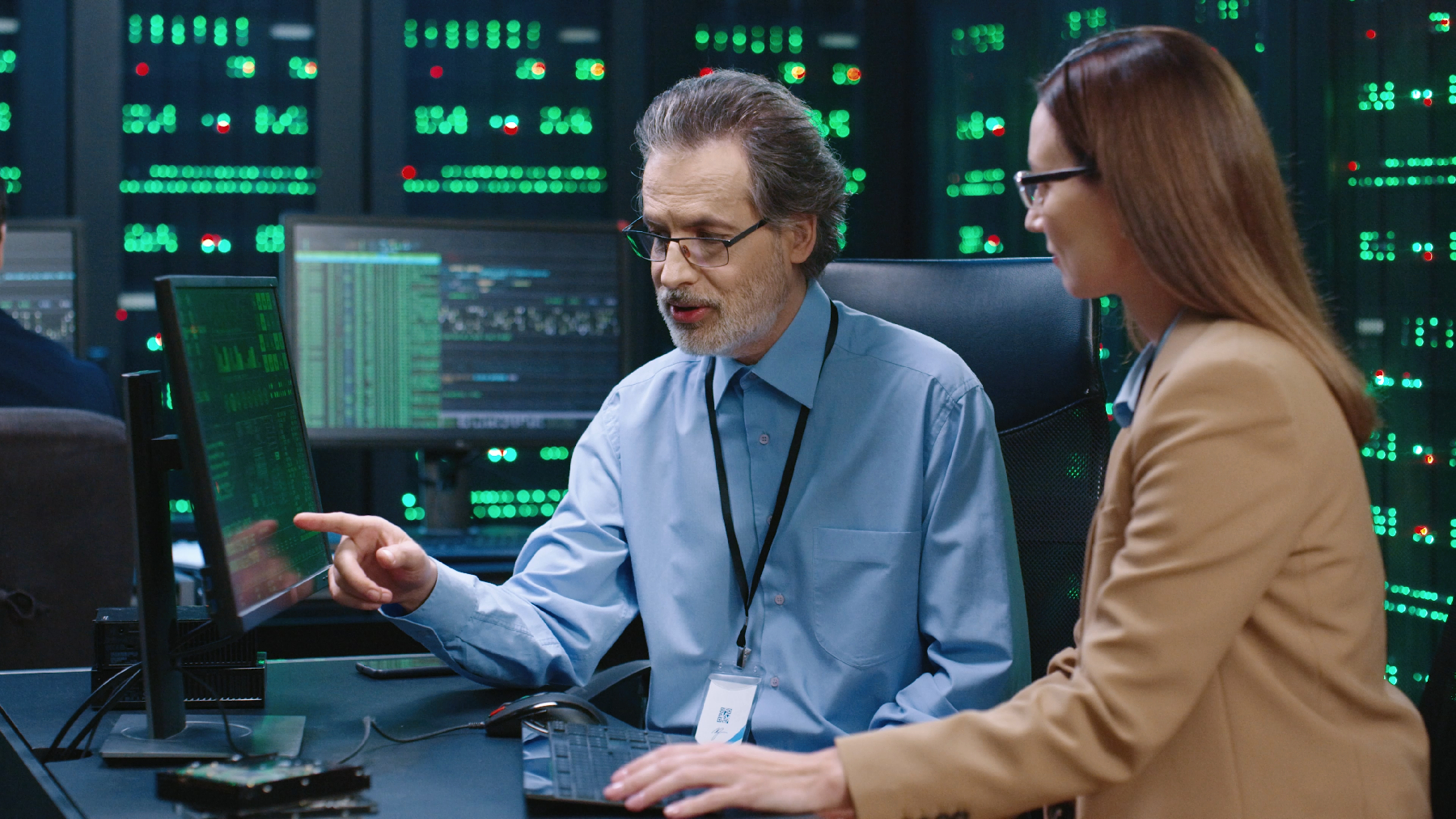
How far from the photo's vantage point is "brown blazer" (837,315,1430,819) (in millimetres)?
927

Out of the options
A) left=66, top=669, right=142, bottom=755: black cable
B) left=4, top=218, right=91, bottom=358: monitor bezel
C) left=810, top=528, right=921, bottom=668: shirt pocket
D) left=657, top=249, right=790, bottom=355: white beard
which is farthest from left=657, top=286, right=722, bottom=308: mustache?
left=4, top=218, right=91, bottom=358: monitor bezel

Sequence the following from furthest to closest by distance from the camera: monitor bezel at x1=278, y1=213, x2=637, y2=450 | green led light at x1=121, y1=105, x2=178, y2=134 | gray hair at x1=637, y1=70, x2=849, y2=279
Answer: green led light at x1=121, y1=105, x2=178, y2=134
monitor bezel at x1=278, y1=213, x2=637, y2=450
gray hair at x1=637, y1=70, x2=849, y2=279

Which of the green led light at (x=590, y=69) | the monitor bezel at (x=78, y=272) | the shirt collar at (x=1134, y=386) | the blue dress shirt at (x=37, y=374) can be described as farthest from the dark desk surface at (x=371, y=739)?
the green led light at (x=590, y=69)

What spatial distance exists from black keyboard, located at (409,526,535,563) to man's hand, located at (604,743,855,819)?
1.49 metres

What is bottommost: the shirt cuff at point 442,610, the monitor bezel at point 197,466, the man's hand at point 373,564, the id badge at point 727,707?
the id badge at point 727,707

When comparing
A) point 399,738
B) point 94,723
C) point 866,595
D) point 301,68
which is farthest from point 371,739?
point 301,68

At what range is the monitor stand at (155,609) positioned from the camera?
116 centimetres

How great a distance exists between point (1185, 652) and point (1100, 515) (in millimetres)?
167

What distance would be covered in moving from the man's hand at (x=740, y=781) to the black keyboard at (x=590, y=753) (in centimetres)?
5

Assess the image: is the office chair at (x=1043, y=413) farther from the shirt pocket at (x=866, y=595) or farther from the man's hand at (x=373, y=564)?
the man's hand at (x=373, y=564)

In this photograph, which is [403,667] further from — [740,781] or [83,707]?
[740,781]

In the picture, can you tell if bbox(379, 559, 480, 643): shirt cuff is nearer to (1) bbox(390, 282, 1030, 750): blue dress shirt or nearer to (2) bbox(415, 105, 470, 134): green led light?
(1) bbox(390, 282, 1030, 750): blue dress shirt

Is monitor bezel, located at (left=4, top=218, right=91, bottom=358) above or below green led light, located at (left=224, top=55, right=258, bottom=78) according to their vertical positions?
below

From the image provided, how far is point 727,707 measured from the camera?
4.76 ft
